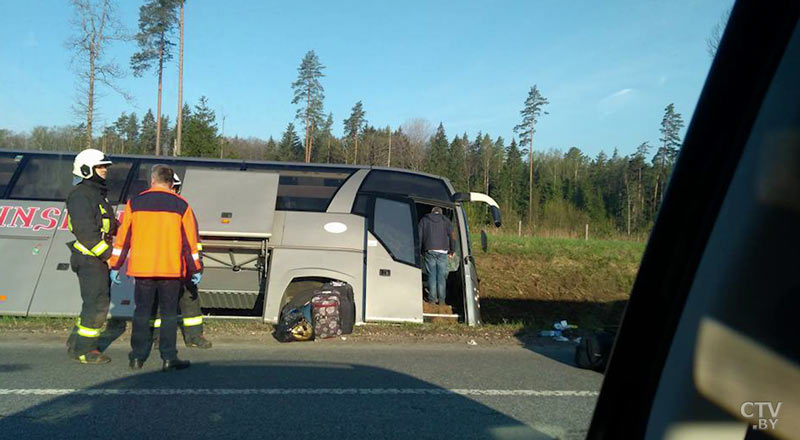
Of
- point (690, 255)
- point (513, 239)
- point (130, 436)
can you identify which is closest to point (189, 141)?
point (513, 239)

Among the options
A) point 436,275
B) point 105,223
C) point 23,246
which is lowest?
point 436,275

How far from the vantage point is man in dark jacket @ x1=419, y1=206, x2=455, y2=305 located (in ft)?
37.2

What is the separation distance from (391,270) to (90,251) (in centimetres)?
456

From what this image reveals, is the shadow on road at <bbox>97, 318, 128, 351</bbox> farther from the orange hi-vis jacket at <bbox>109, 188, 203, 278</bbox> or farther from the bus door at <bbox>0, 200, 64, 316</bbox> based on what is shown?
the orange hi-vis jacket at <bbox>109, 188, 203, 278</bbox>

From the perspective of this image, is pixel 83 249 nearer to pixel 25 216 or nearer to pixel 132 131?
pixel 25 216

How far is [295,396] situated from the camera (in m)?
5.47

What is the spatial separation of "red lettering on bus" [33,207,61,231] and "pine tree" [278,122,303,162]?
36864 millimetres

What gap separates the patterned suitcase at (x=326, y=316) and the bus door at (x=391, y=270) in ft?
2.84

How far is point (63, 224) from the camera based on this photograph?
32.2 ft

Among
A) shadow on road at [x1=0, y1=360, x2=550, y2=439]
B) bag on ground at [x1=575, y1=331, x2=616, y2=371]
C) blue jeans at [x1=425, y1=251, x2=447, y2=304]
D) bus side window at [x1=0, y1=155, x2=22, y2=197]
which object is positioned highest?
bus side window at [x1=0, y1=155, x2=22, y2=197]

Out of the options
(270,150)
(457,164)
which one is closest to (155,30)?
(270,150)

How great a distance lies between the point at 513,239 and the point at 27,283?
77.2ft

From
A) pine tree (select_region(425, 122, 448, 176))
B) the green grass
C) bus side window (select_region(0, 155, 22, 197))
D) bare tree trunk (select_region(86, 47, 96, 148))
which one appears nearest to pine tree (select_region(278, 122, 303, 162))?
pine tree (select_region(425, 122, 448, 176))

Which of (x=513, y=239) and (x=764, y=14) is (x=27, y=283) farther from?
(x=513, y=239)
